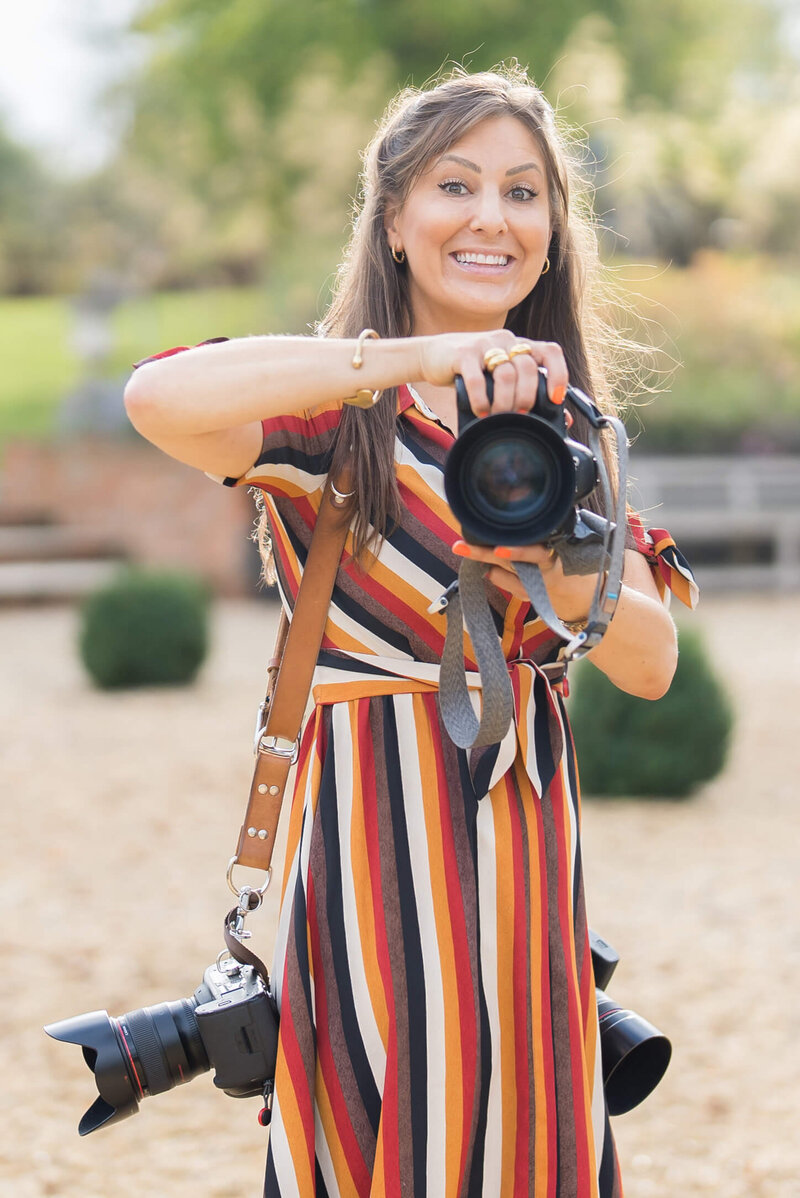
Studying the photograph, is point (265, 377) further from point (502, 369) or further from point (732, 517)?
point (732, 517)

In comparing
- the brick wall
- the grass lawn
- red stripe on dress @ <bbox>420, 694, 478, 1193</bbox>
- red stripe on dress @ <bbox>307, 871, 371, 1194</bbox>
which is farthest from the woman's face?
the brick wall

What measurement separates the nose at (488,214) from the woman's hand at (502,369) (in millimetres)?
365

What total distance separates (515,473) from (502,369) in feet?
0.39

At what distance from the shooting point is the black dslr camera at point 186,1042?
1.84 metres

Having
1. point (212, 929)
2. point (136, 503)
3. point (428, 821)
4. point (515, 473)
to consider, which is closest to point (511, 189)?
point (515, 473)

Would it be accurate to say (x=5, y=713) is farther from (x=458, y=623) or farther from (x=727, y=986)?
(x=458, y=623)

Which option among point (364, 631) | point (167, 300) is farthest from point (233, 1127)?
point (167, 300)

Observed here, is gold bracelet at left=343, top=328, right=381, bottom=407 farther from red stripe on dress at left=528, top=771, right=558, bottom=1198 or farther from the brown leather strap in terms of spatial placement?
red stripe on dress at left=528, top=771, right=558, bottom=1198

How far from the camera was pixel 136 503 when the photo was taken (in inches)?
644

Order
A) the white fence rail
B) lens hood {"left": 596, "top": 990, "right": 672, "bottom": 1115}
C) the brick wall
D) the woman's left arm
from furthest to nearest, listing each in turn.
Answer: the white fence rail → the brick wall → lens hood {"left": 596, "top": 990, "right": 672, "bottom": 1115} → the woman's left arm

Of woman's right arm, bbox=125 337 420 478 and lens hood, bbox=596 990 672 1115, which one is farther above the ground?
woman's right arm, bbox=125 337 420 478

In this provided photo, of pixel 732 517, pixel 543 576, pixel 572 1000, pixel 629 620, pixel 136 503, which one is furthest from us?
pixel 136 503

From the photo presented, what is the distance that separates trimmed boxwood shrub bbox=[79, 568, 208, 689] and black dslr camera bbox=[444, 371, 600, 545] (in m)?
8.35

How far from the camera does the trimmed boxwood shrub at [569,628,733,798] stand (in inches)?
255
